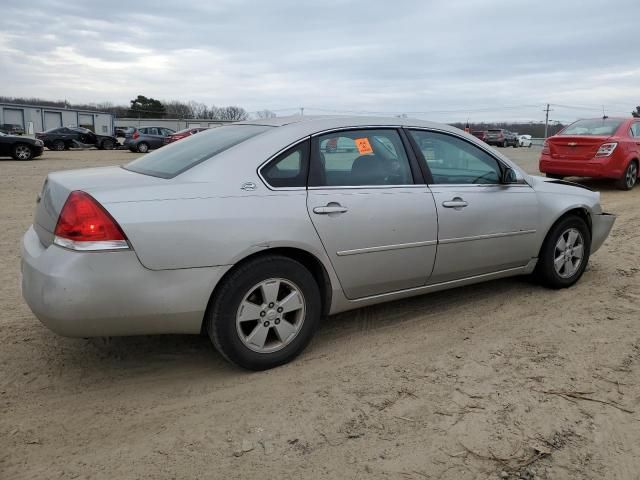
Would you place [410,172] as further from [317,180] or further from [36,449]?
[36,449]

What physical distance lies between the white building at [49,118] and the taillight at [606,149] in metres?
52.3

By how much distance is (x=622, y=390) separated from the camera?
3053 millimetres

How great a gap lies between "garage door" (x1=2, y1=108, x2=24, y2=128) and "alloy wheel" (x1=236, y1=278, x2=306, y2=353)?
60450 mm

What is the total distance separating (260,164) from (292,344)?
1.12 meters

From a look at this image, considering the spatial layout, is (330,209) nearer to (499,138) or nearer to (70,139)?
(70,139)

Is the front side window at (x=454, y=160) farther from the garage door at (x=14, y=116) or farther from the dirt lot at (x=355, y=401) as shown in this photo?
the garage door at (x=14, y=116)

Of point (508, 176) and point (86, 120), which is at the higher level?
point (86, 120)

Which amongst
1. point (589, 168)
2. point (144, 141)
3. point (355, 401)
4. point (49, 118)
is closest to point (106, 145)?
point (144, 141)

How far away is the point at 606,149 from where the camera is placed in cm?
1046

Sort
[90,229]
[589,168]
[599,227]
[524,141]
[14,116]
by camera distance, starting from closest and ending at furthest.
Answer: [90,229], [599,227], [589,168], [524,141], [14,116]

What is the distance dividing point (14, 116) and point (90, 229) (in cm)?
6142

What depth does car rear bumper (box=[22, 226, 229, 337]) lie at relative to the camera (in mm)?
2697

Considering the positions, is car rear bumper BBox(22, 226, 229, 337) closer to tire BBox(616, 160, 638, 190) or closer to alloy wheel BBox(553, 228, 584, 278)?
alloy wheel BBox(553, 228, 584, 278)

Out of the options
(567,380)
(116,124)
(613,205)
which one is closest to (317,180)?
(567,380)
